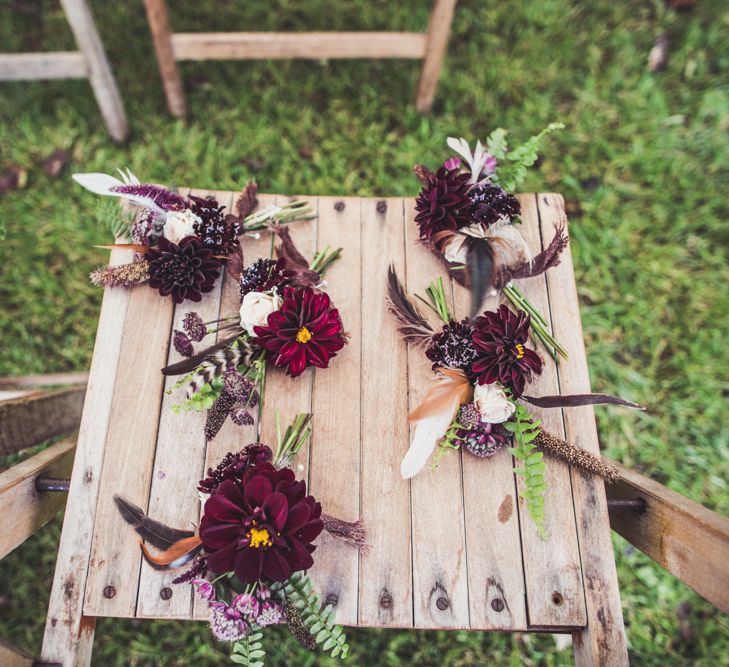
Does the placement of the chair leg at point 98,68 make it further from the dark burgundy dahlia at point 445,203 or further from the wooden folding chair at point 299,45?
the dark burgundy dahlia at point 445,203

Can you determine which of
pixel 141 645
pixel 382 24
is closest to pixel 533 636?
pixel 141 645

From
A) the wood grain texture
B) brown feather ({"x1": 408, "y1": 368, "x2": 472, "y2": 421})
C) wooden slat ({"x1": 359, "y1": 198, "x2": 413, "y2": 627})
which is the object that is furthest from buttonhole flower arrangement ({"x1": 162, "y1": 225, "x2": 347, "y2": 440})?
the wood grain texture

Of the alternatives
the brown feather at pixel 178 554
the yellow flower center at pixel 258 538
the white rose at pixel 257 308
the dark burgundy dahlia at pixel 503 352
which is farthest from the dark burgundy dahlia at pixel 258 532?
the dark burgundy dahlia at pixel 503 352

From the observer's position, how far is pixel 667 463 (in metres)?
2.11

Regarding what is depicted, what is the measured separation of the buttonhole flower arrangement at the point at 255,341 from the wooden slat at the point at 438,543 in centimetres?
27

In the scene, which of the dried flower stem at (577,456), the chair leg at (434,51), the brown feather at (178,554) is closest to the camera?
the brown feather at (178,554)

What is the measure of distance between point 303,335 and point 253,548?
1.34 ft

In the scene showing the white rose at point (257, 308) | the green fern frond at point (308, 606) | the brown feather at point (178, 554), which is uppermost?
the white rose at point (257, 308)

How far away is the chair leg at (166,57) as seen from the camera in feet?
6.62

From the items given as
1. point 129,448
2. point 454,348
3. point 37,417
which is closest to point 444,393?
point 454,348

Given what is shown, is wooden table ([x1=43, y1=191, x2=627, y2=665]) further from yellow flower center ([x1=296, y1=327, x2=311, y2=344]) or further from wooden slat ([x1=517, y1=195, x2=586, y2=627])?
yellow flower center ([x1=296, y1=327, x2=311, y2=344])

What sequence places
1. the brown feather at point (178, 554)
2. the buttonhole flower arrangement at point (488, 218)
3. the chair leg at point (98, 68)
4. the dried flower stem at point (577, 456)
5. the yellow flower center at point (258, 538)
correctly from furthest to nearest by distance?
the chair leg at point (98, 68) < the buttonhole flower arrangement at point (488, 218) < the dried flower stem at point (577, 456) < the brown feather at point (178, 554) < the yellow flower center at point (258, 538)

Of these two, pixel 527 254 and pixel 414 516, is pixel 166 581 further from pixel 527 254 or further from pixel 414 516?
pixel 527 254

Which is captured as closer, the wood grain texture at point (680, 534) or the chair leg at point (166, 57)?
the wood grain texture at point (680, 534)
